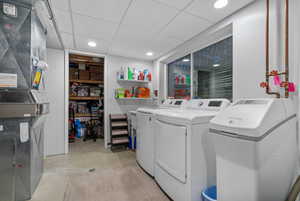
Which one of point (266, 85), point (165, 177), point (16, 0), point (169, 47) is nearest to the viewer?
point (266, 85)

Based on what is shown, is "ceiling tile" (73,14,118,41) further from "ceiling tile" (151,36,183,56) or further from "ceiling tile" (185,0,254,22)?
"ceiling tile" (185,0,254,22)

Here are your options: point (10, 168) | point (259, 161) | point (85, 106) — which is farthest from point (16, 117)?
point (85, 106)

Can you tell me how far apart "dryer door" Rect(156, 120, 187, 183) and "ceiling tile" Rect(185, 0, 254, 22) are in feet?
4.78

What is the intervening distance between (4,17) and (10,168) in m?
1.63

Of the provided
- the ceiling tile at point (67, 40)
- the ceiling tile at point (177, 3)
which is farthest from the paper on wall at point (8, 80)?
the ceiling tile at point (177, 3)

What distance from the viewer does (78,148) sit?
3.38m

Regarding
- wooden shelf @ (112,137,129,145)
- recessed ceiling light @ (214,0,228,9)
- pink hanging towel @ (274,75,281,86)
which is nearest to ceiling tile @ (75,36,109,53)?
recessed ceiling light @ (214,0,228,9)

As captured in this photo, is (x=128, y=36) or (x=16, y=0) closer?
(x=16, y=0)

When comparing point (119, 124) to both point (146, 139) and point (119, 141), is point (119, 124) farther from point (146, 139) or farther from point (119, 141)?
point (146, 139)

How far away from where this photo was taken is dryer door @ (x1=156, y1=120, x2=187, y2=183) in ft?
4.51

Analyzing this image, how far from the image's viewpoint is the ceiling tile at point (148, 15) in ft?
5.37

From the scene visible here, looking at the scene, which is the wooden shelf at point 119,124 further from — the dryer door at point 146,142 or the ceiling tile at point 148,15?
the ceiling tile at point 148,15

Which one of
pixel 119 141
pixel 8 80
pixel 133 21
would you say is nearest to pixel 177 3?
pixel 133 21

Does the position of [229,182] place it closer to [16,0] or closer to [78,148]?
[16,0]
